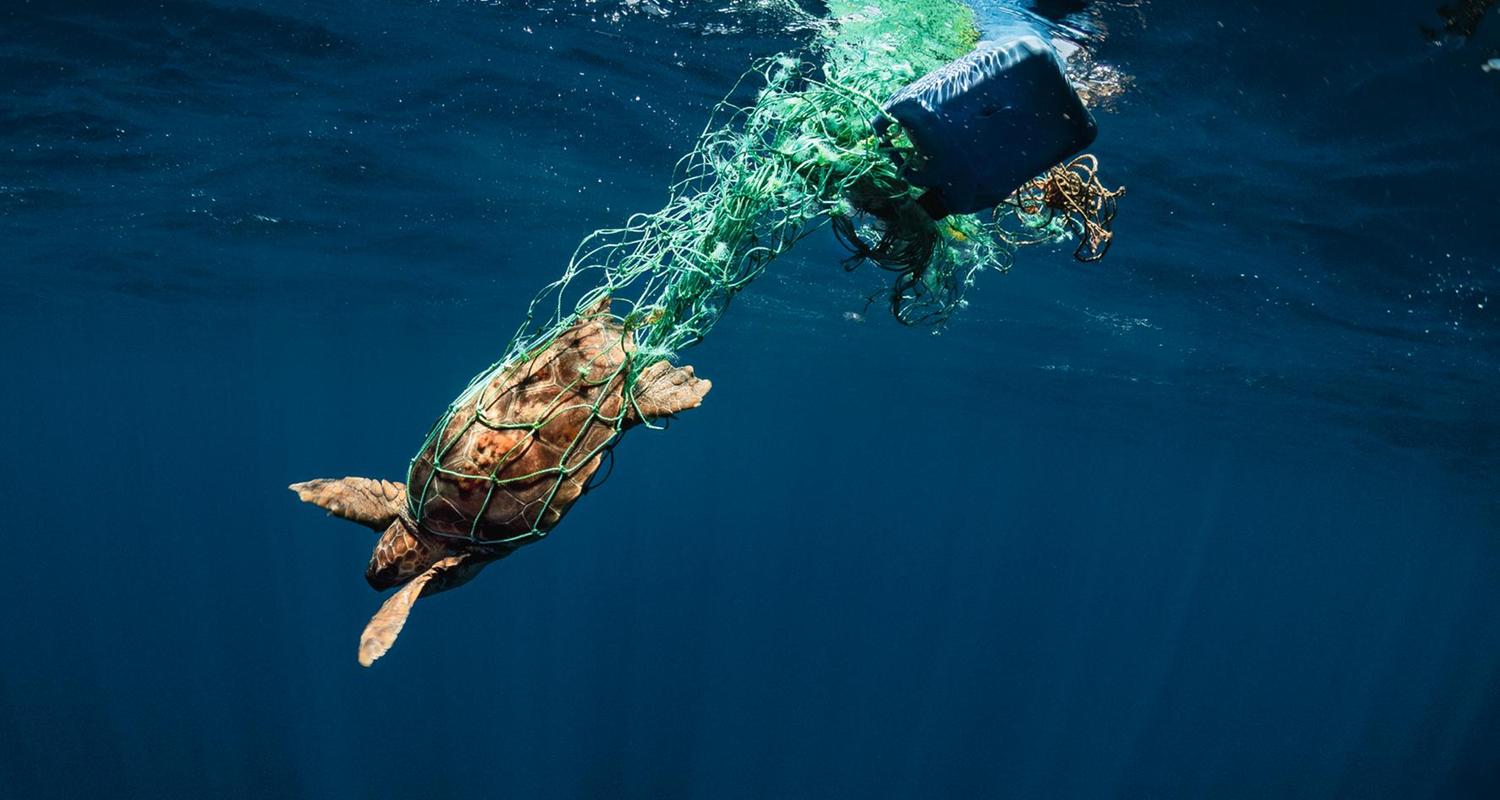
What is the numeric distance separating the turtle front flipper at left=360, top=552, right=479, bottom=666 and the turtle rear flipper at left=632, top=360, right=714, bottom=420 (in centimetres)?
72

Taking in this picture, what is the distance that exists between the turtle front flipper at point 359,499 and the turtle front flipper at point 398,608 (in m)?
0.28

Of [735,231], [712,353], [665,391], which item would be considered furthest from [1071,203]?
[712,353]

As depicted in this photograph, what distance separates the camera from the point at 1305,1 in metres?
6.53

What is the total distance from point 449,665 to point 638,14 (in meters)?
42.2

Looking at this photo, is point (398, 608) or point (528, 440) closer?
point (528, 440)

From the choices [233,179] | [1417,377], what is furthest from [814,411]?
[233,179]

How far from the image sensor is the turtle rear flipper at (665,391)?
7.54ft

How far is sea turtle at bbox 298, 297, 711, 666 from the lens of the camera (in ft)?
7.48

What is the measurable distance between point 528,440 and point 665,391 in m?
0.39

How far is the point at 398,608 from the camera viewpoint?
7.90 feet

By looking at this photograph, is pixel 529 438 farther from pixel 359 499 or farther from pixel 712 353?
pixel 712 353

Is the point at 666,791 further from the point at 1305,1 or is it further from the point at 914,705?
the point at 1305,1

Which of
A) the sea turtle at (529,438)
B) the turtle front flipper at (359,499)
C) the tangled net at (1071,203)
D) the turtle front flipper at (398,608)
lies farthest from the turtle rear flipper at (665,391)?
the tangled net at (1071,203)

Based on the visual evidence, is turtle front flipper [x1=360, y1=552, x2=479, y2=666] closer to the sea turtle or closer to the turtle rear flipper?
the sea turtle
